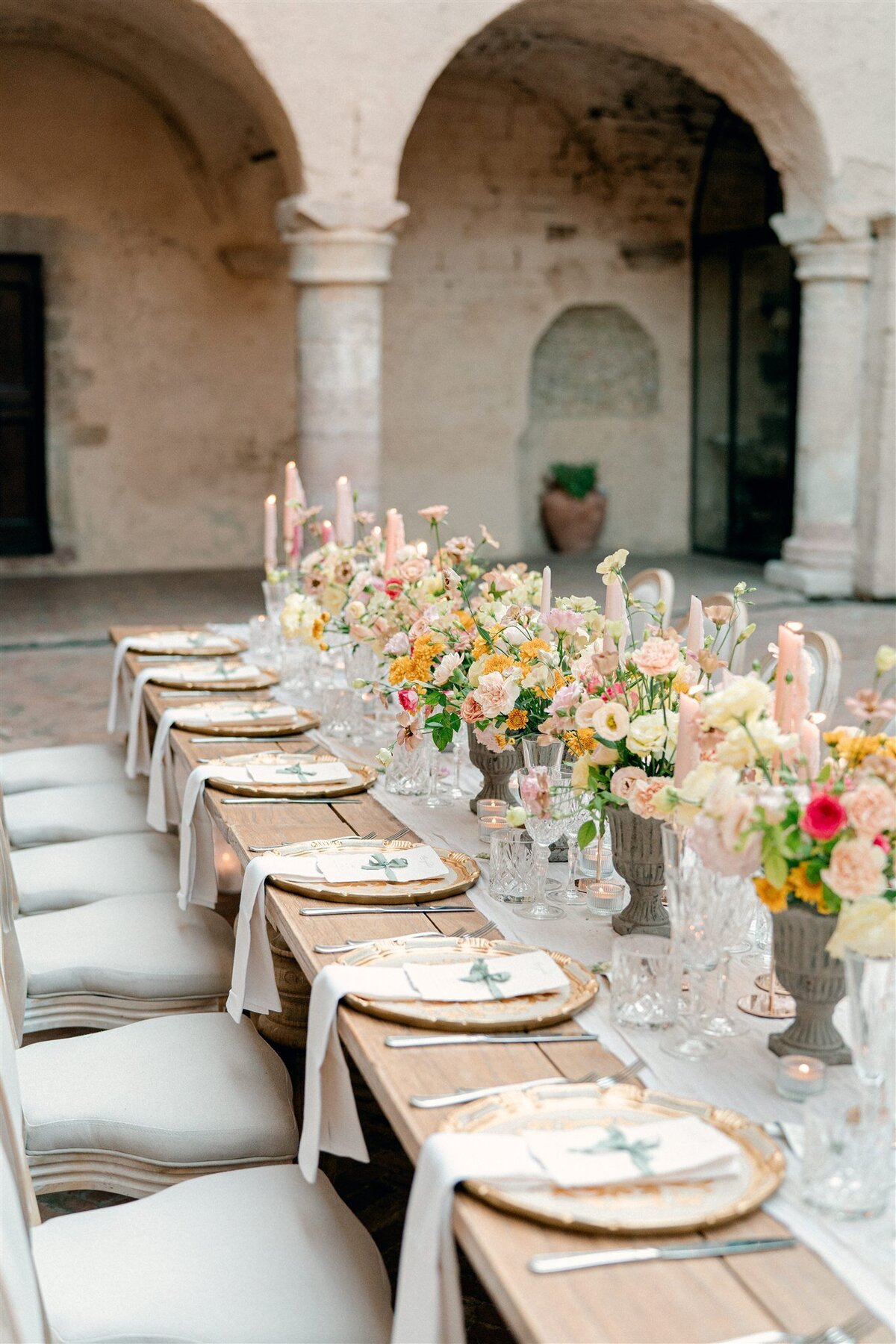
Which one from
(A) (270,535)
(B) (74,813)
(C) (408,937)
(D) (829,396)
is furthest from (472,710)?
(D) (829,396)

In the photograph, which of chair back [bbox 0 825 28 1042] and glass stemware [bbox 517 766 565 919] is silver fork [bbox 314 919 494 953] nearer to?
glass stemware [bbox 517 766 565 919]

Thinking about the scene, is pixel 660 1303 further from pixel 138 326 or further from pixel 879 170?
pixel 138 326

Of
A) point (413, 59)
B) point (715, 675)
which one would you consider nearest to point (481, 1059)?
point (715, 675)

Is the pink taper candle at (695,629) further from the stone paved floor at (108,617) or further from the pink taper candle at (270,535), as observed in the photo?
the stone paved floor at (108,617)

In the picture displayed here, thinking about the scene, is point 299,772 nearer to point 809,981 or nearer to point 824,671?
point 824,671

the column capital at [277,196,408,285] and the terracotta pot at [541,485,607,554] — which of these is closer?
the column capital at [277,196,408,285]

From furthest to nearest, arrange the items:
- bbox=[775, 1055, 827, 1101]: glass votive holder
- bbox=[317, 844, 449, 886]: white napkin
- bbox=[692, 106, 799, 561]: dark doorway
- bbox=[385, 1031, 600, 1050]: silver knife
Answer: bbox=[692, 106, 799, 561]: dark doorway, bbox=[317, 844, 449, 886]: white napkin, bbox=[385, 1031, 600, 1050]: silver knife, bbox=[775, 1055, 827, 1101]: glass votive holder

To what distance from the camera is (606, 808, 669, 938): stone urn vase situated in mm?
2023

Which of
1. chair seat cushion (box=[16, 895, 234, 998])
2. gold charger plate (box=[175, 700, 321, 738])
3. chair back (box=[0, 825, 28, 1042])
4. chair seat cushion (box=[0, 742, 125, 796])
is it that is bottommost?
chair seat cushion (box=[16, 895, 234, 998])

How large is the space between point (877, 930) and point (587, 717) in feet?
1.99

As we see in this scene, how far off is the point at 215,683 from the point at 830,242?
6.05m

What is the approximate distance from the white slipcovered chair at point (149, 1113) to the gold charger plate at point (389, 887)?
0.29 metres

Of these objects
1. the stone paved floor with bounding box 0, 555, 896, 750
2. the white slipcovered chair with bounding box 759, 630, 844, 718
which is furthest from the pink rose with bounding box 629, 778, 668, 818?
the stone paved floor with bounding box 0, 555, 896, 750

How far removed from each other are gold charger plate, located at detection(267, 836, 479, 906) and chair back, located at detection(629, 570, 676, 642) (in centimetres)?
194
